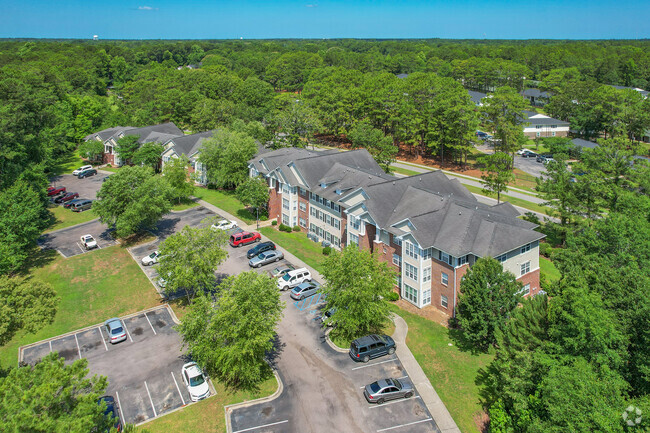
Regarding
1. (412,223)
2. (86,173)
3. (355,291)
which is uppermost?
(412,223)

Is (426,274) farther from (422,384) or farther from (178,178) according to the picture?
(178,178)

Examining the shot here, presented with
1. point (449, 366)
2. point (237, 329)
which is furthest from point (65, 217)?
point (449, 366)

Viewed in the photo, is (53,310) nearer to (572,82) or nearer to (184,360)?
(184,360)

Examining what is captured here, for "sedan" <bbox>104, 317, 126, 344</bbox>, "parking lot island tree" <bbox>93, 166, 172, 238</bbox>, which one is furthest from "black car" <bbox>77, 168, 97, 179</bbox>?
"sedan" <bbox>104, 317, 126, 344</bbox>

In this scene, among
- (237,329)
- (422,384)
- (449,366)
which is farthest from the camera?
(449,366)

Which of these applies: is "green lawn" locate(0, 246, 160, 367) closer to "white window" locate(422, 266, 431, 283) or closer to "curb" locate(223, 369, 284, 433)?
"curb" locate(223, 369, 284, 433)

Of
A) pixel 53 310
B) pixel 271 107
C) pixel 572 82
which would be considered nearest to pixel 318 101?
pixel 271 107
